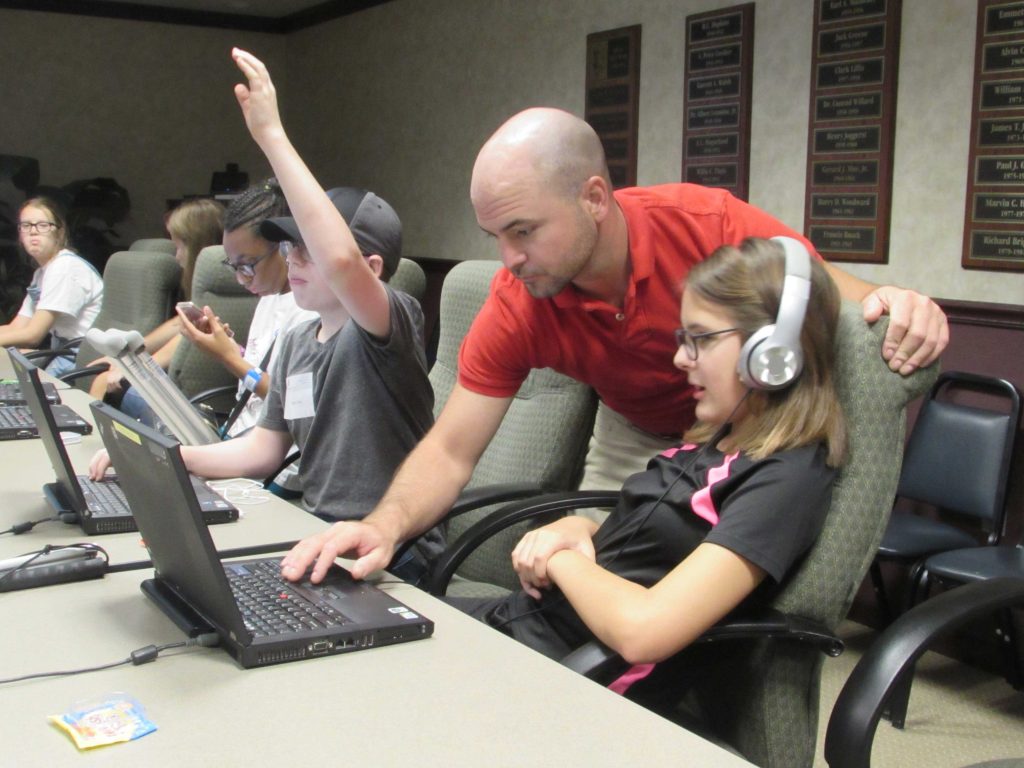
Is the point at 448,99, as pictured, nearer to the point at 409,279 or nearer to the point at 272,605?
the point at 409,279

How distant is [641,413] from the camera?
75.9 inches

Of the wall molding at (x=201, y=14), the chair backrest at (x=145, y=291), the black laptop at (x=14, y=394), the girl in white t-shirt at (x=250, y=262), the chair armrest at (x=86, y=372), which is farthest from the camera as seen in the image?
the wall molding at (x=201, y=14)

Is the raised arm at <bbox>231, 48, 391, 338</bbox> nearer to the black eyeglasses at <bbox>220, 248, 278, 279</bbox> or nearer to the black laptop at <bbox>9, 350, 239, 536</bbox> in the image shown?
the black laptop at <bbox>9, 350, 239, 536</bbox>

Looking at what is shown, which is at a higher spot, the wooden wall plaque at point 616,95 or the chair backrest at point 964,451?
the wooden wall plaque at point 616,95

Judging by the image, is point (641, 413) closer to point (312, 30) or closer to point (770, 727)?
point (770, 727)

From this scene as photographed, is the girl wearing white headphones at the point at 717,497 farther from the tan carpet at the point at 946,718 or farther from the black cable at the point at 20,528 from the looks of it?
the tan carpet at the point at 946,718

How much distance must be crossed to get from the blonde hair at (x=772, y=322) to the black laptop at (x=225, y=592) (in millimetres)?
500

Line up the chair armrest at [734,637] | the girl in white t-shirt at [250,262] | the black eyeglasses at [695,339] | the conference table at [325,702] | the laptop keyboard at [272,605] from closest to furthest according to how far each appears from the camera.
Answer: the conference table at [325,702], the laptop keyboard at [272,605], the chair armrest at [734,637], the black eyeglasses at [695,339], the girl in white t-shirt at [250,262]

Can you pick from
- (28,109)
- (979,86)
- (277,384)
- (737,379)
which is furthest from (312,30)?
(737,379)

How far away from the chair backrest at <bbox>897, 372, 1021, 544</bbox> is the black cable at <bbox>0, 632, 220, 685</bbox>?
7.18 ft

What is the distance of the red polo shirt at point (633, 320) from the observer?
179 cm

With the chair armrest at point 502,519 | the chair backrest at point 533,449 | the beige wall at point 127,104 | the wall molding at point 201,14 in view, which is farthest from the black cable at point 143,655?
the beige wall at point 127,104

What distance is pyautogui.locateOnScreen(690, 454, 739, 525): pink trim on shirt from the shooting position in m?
1.35

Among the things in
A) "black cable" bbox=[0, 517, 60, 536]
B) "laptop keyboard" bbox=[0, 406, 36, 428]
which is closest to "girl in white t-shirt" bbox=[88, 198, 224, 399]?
"laptop keyboard" bbox=[0, 406, 36, 428]
